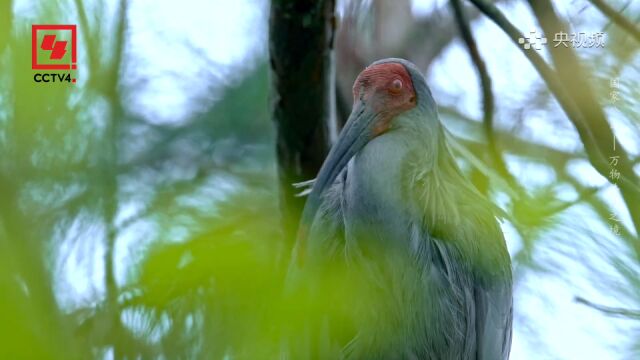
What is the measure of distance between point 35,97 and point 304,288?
1.29 feet

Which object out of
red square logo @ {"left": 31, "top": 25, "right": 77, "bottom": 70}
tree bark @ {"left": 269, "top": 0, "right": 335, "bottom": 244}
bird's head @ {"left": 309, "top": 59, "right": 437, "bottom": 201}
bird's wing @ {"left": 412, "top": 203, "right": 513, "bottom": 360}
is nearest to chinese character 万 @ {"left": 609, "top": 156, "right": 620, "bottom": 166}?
bird's wing @ {"left": 412, "top": 203, "right": 513, "bottom": 360}

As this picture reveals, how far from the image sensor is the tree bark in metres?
1.99

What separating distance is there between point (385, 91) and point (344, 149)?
205 millimetres

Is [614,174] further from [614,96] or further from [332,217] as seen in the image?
[332,217]

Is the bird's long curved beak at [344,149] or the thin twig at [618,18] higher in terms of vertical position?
the thin twig at [618,18]

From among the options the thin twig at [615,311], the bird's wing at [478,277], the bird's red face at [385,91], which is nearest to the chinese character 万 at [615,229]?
the thin twig at [615,311]

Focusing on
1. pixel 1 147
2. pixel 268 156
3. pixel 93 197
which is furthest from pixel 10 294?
pixel 268 156

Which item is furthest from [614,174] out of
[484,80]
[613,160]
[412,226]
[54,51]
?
[54,51]

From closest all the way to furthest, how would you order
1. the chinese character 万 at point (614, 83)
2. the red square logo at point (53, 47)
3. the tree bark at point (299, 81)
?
the red square logo at point (53, 47)
the chinese character 万 at point (614, 83)
the tree bark at point (299, 81)

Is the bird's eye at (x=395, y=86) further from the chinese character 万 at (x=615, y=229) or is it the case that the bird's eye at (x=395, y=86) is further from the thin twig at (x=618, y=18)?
the chinese character 万 at (x=615, y=229)

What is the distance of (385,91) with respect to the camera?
209 centimetres

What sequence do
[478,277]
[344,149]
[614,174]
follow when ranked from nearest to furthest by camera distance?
[614,174]
[344,149]
[478,277]

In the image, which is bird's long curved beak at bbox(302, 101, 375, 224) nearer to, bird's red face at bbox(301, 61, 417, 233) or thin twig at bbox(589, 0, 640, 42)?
bird's red face at bbox(301, 61, 417, 233)

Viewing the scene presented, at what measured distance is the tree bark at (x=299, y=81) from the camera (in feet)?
6.52
